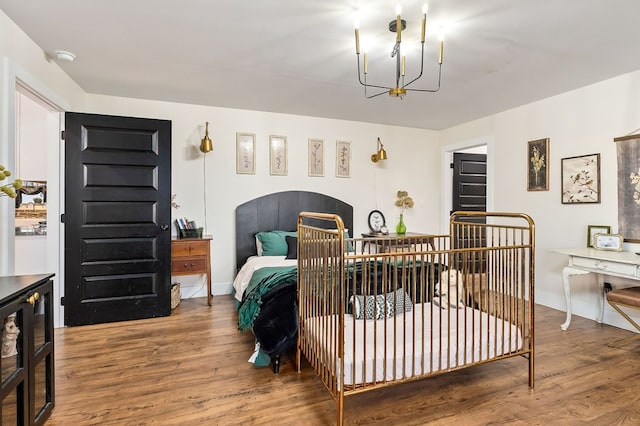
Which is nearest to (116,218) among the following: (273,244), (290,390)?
(273,244)

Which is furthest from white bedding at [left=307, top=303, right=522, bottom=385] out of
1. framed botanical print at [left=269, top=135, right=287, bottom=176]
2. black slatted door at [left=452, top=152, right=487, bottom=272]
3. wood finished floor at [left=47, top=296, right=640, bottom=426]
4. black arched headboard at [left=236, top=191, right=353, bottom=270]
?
black slatted door at [left=452, top=152, right=487, bottom=272]

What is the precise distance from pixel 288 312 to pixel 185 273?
73.6 inches

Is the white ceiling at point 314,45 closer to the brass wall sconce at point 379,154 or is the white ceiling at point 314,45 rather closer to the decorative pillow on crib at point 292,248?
the brass wall sconce at point 379,154

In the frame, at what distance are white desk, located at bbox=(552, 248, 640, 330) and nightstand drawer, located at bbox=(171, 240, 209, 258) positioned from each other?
12.4 feet

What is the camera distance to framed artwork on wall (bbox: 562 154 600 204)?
345cm

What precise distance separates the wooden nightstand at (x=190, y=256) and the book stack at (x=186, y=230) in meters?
0.19

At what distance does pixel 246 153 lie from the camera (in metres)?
4.47

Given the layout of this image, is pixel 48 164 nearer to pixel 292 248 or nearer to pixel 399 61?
pixel 292 248

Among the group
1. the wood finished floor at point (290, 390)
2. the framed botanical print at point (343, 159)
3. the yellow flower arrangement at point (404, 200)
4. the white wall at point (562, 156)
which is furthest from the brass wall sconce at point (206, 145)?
the white wall at point (562, 156)

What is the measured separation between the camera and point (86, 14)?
86.7 inches

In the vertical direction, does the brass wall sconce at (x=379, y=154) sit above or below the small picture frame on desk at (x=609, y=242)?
above

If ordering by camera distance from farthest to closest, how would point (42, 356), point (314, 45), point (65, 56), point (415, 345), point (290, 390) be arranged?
point (65, 56), point (314, 45), point (290, 390), point (415, 345), point (42, 356)

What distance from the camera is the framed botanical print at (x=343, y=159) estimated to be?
16.2ft

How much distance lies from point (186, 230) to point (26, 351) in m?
2.45
